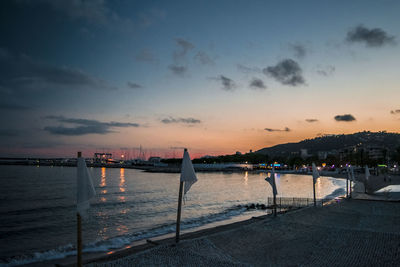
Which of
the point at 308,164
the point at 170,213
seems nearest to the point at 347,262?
the point at 170,213

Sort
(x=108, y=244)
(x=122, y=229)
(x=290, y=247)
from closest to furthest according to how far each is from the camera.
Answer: (x=290, y=247) → (x=108, y=244) → (x=122, y=229)

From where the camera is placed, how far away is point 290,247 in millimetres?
9805

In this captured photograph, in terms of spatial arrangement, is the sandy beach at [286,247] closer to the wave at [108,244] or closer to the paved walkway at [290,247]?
the paved walkway at [290,247]

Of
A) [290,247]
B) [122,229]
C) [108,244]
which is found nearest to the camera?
[290,247]

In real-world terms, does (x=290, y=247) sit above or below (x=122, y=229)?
above

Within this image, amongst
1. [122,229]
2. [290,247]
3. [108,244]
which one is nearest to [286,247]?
[290,247]

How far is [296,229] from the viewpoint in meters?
12.3

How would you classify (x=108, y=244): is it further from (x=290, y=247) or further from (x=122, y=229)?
(x=290, y=247)

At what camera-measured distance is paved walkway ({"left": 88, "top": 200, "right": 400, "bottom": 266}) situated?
27.1 feet

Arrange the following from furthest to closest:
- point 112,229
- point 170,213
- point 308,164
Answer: point 308,164
point 170,213
point 112,229

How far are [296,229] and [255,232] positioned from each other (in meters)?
2.03

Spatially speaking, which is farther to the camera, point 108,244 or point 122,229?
point 122,229

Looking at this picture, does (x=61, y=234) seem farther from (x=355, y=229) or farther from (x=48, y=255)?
(x=355, y=229)

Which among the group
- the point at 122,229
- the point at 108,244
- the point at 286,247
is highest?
the point at 286,247
